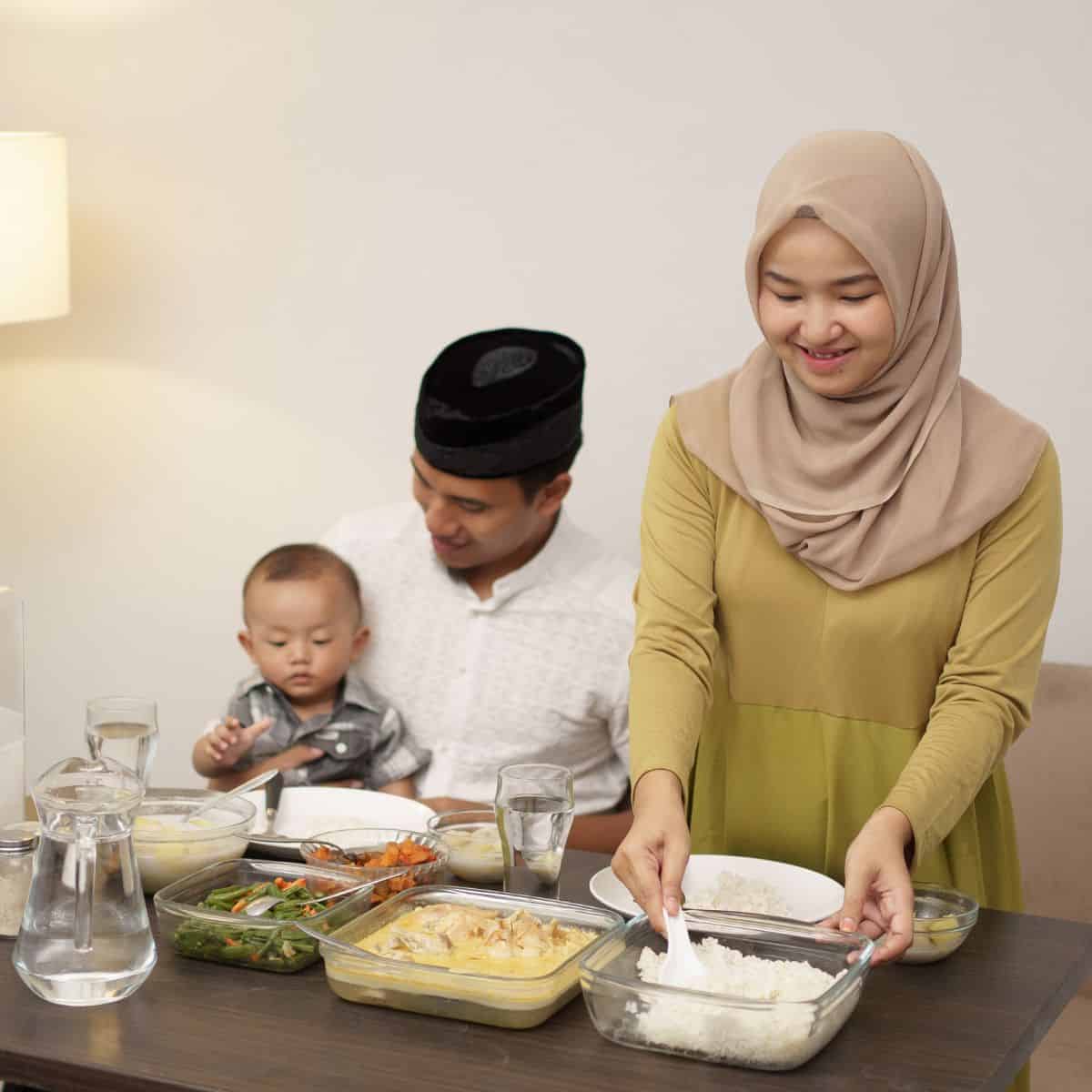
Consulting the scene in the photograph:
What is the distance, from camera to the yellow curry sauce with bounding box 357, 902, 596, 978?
1.38 meters

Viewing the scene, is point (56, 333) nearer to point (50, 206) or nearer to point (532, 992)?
point (50, 206)

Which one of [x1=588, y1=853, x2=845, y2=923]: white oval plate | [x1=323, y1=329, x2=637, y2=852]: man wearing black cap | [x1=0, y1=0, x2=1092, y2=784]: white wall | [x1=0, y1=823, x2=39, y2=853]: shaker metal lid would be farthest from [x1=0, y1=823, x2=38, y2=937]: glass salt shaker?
[x1=0, y1=0, x2=1092, y2=784]: white wall

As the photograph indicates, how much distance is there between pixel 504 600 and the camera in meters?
2.73

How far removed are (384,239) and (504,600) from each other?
102cm

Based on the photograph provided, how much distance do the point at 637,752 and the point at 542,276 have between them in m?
1.74

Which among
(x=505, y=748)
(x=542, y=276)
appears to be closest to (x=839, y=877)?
(x=505, y=748)

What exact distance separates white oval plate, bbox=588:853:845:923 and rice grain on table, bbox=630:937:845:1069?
0.82ft

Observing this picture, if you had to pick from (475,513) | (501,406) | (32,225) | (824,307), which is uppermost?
(32,225)

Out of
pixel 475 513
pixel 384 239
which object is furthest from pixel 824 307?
pixel 384 239

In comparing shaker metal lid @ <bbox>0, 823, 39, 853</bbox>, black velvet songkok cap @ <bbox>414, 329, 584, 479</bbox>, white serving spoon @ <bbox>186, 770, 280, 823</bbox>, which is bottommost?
white serving spoon @ <bbox>186, 770, 280, 823</bbox>

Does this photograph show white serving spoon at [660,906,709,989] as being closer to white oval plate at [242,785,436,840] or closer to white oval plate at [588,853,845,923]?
white oval plate at [588,853,845,923]

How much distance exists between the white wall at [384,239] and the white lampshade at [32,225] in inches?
13.8

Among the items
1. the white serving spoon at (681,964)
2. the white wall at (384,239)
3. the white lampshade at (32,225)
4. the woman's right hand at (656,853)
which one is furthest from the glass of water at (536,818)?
the white lampshade at (32,225)

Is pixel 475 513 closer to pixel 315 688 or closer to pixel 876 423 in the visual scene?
pixel 315 688
